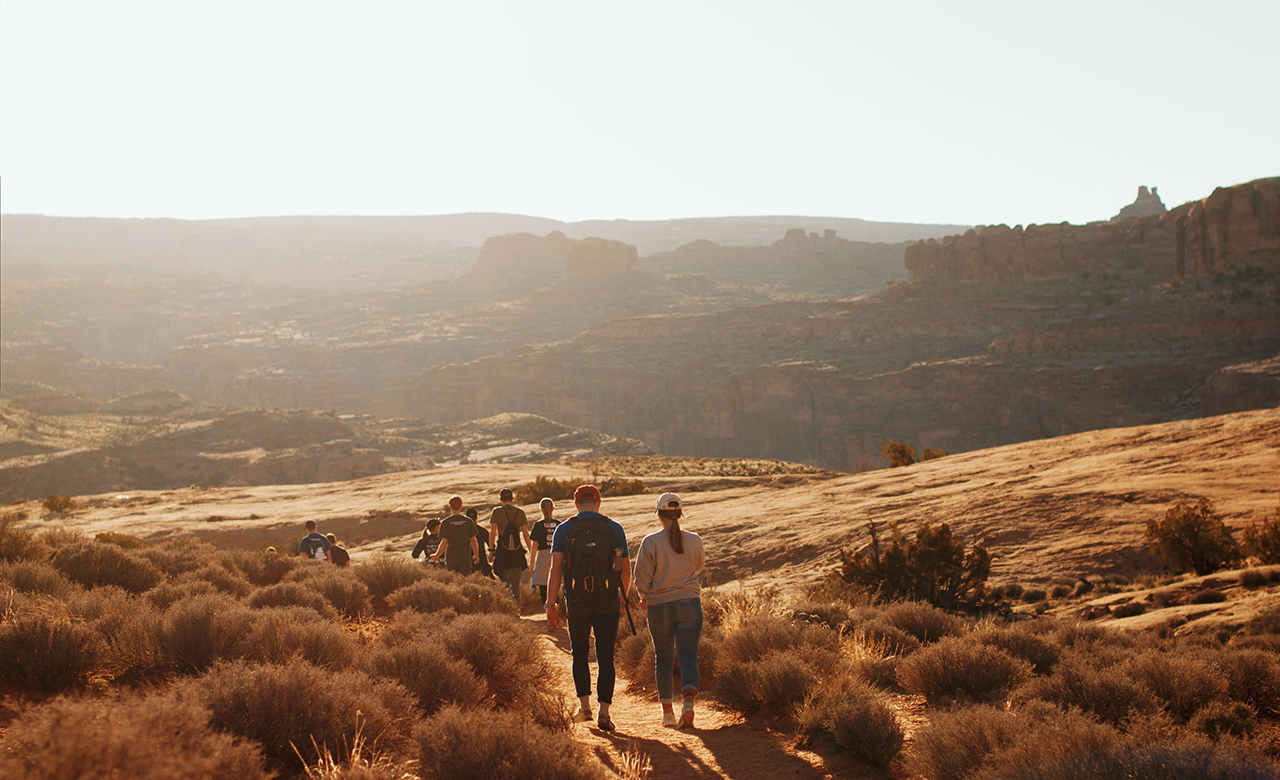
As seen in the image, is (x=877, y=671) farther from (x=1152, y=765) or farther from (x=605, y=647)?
(x=1152, y=765)

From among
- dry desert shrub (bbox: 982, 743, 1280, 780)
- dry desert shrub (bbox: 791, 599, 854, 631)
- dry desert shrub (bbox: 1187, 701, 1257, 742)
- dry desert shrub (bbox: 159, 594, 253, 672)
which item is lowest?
dry desert shrub (bbox: 791, 599, 854, 631)

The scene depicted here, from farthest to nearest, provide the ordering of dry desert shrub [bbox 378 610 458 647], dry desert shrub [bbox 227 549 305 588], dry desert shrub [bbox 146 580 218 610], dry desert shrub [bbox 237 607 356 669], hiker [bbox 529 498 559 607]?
dry desert shrub [bbox 227 549 305 588], hiker [bbox 529 498 559 607], dry desert shrub [bbox 146 580 218 610], dry desert shrub [bbox 378 610 458 647], dry desert shrub [bbox 237 607 356 669]

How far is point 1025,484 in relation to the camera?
1529 centimetres

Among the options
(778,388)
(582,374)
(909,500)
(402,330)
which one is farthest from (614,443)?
(402,330)

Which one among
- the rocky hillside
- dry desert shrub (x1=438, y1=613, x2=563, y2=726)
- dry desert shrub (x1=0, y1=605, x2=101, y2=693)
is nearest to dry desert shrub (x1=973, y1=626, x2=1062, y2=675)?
dry desert shrub (x1=438, y1=613, x2=563, y2=726)

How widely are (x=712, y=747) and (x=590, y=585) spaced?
144 centimetres

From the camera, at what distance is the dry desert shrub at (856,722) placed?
5.29m

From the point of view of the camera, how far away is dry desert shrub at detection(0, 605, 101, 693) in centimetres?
556

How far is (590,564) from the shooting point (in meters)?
6.24

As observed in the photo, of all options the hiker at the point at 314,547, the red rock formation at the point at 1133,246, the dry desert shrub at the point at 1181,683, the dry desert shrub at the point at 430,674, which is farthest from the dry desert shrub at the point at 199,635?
the red rock formation at the point at 1133,246

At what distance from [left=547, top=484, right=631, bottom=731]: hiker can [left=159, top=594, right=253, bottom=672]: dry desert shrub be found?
2302 mm

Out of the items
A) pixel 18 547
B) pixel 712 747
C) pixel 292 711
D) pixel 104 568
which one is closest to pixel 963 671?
pixel 712 747

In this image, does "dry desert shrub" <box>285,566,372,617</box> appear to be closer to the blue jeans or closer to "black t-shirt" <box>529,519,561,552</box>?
"black t-shirt" <box>529,519,561,552</box>

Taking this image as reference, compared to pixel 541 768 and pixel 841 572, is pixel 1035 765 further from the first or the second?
pixel 841 572
